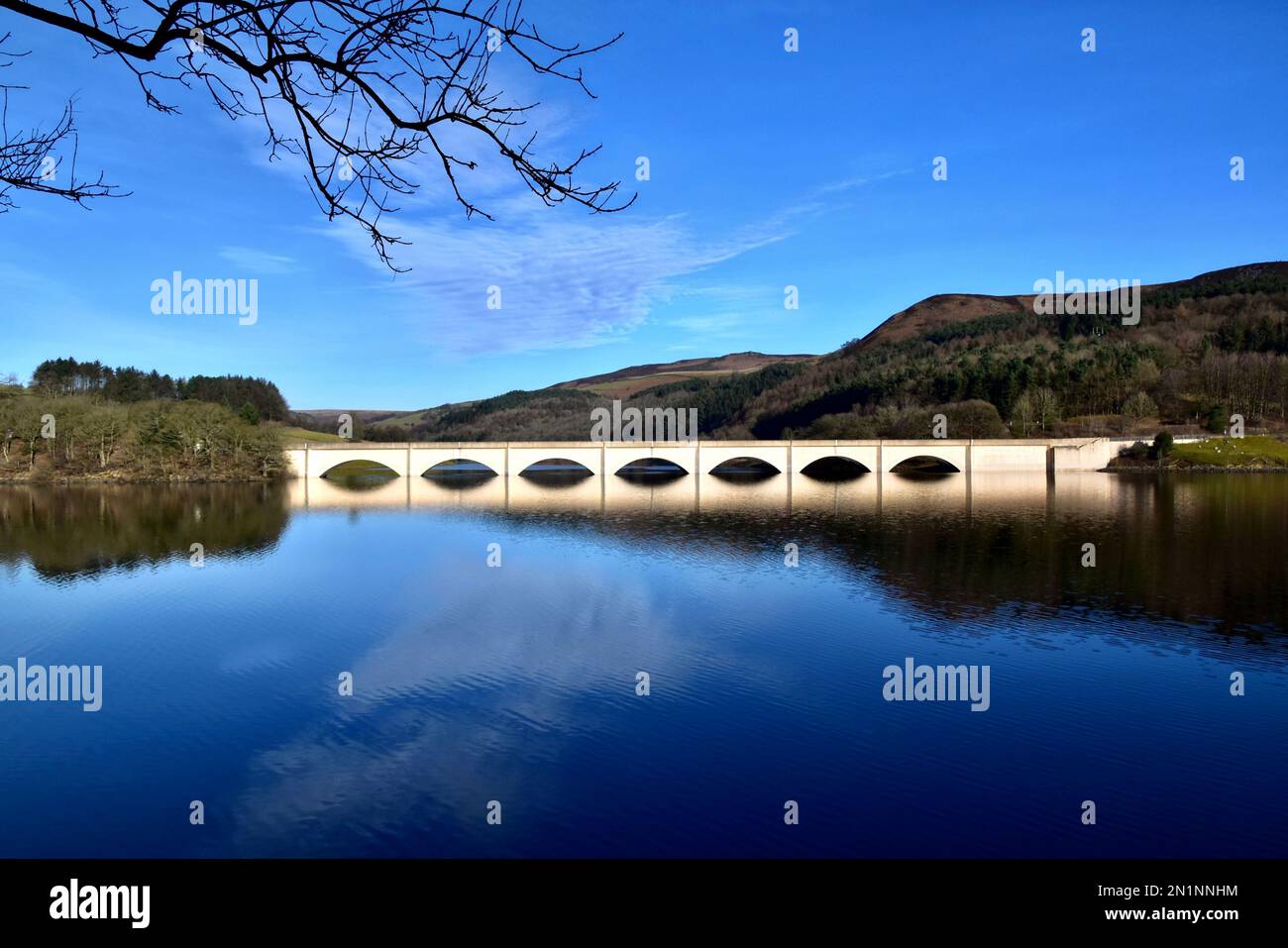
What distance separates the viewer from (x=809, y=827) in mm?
9938

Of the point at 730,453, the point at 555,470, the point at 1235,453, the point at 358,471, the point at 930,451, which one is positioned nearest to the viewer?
the point at 1235,453

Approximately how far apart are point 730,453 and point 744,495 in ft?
85.5

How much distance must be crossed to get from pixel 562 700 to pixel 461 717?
1974 millimetres

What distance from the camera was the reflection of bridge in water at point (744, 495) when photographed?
182ft

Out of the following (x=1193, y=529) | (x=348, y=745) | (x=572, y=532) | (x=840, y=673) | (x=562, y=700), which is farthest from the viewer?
(x=572, y=532)

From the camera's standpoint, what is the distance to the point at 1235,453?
286ft

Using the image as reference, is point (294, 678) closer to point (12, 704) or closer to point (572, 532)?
point (12, 704)

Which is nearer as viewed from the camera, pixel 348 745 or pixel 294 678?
pixel 348 745

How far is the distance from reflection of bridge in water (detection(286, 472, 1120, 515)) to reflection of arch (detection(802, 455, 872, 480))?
21.4ft

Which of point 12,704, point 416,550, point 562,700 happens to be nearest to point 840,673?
point 562,700

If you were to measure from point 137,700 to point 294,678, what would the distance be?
2856mm

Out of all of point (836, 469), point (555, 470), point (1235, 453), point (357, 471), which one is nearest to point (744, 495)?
point (836, 469)

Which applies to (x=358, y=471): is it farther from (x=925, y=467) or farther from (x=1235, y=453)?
(x=1235, y=453)

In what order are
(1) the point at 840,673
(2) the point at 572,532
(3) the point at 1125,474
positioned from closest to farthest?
(1) the point at 840,673 → (2) the point at 572,532 → (3) the point at 1125,474
